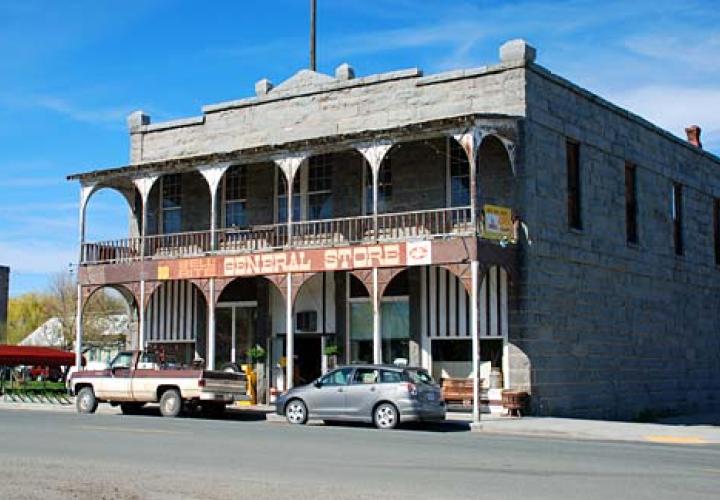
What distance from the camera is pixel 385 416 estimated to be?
21.2 meters

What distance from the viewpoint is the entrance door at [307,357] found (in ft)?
96.0

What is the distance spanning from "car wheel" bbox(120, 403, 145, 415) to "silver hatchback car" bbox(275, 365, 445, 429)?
5.59 metres

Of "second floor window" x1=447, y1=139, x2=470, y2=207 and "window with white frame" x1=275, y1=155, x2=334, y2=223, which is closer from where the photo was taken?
"second floor window" x1=447, y1=139, x2=470, y2=207

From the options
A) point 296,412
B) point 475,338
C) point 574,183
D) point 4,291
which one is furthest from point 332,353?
point 4,291

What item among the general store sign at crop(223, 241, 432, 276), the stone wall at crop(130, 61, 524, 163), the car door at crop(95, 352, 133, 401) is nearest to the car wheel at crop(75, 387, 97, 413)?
the car door at crop(95, 352, 133, 401)

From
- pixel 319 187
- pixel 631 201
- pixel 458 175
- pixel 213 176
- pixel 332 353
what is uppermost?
pixel 213 176

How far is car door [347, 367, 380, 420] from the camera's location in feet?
70.2

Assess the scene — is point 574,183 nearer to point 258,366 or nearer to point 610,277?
point 610,277

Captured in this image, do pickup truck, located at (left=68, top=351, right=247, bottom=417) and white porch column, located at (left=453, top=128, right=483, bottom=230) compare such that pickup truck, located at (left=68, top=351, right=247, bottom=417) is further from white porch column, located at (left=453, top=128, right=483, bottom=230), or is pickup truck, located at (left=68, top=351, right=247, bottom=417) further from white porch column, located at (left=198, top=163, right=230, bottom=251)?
white porch column, located at (left=453, top=128, right=483, bottom=230)

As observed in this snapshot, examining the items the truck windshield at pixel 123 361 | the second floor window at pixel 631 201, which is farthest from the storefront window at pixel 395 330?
the second floor window at pixel 631 201

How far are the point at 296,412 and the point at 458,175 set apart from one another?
836 centimetres

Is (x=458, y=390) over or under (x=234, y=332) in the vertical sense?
under

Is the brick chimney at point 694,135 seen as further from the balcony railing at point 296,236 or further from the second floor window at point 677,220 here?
the balcony railing at point 296,236

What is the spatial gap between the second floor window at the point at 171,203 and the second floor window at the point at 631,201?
14.6 metres
